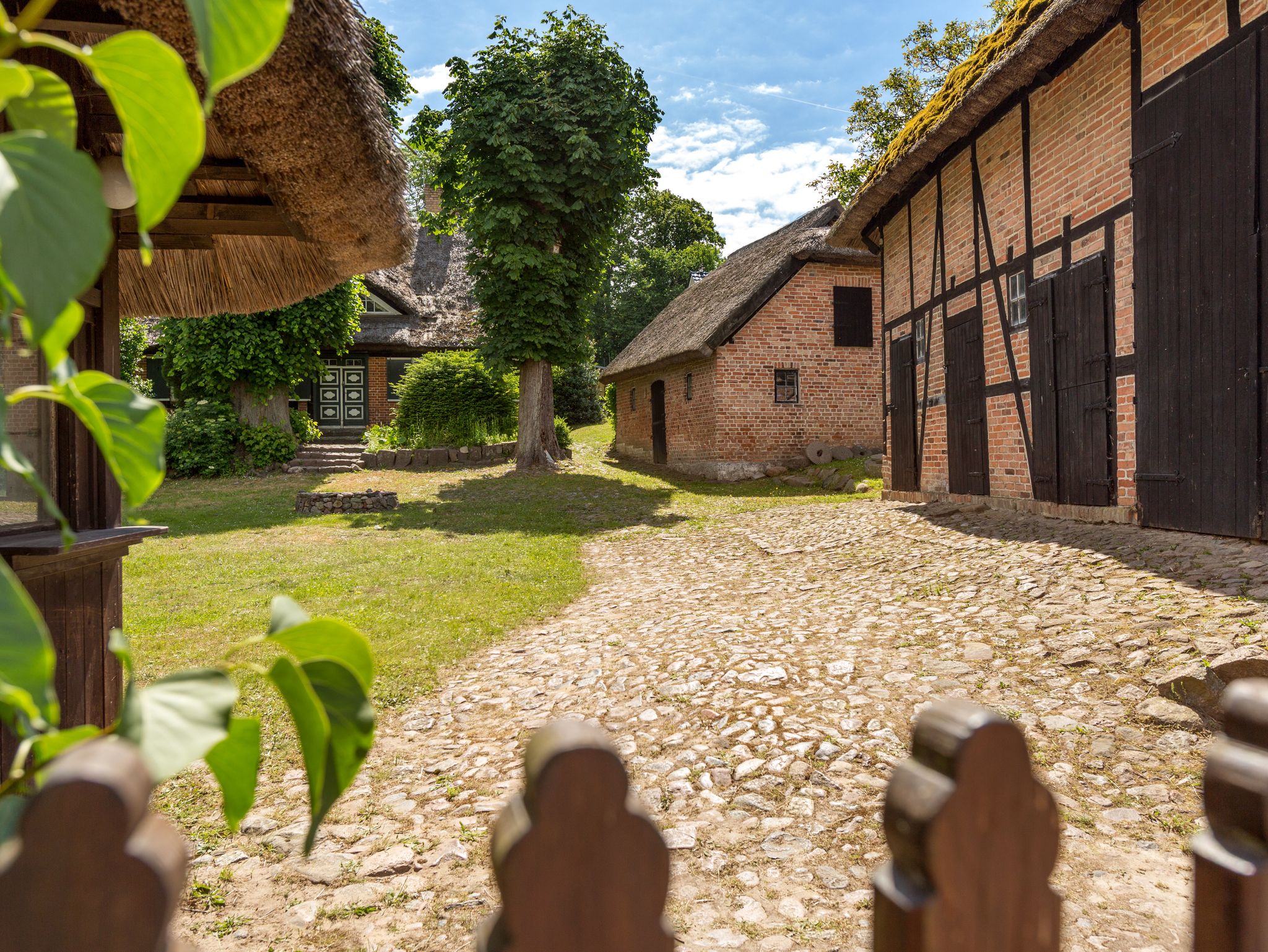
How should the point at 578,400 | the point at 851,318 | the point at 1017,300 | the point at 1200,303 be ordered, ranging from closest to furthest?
the point at 1200,303
the point at 1017,300
the point at 851,318
the point at 578,400

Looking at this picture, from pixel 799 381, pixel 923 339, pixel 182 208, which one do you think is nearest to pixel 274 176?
pixel 182 208

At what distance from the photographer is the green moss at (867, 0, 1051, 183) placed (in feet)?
24.7

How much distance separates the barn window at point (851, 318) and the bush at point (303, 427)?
12.7 metres

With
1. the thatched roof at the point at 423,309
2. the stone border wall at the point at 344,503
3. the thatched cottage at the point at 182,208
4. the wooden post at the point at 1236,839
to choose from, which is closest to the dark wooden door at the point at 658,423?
the thatched roof at the point at 423,309

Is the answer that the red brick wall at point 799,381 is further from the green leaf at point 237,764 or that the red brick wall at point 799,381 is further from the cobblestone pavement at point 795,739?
the green leaf at point 237,764

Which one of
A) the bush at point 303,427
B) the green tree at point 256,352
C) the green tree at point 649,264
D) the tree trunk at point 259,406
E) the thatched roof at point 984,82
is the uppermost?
the green tree at point 649,264

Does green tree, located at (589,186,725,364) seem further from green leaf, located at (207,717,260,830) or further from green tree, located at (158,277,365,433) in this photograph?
green leaf, located at (207,717,260,830)

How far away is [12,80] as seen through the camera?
0.55 m

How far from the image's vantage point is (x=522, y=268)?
49.5 feet

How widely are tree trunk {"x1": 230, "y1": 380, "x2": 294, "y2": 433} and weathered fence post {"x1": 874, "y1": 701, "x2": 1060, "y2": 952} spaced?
63.2ft

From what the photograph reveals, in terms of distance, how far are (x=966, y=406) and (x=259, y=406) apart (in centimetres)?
1561

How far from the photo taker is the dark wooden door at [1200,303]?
5039mm

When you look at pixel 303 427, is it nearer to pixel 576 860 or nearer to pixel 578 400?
pixel 578 400

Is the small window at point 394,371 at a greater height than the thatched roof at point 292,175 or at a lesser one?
greater
